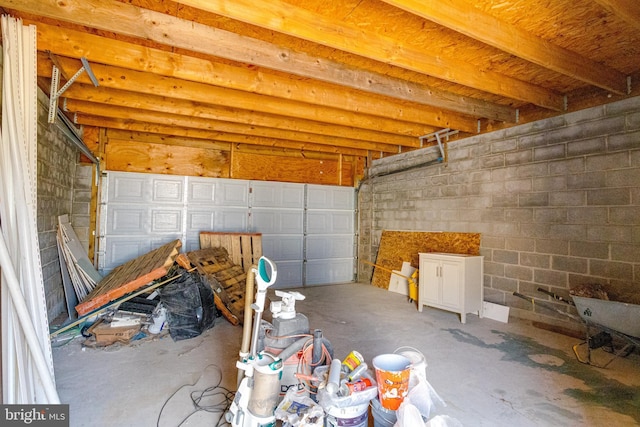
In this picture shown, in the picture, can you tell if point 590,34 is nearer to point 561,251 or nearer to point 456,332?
point 561,251

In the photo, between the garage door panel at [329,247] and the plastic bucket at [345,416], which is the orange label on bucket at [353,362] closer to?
the plastic bucket at [345,416]

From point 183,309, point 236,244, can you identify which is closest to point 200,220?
point 236,244

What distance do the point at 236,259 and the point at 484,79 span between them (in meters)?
4.28

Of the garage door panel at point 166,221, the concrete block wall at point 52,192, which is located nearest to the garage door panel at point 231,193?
the garage door panel at point 166,221

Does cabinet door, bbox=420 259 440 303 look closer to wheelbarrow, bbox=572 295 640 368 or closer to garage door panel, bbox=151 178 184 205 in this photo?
wheelbarrow, bbox=572 295 640 368

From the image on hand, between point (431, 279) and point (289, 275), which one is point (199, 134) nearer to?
point (289, 275)

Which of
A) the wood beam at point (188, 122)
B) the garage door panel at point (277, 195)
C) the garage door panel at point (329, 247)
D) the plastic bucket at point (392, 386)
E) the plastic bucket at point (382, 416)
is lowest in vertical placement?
the plastic bucket at point (382, 416)

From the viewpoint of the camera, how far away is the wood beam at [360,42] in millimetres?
2104

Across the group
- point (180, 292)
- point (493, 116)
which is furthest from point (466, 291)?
point (180, 292)

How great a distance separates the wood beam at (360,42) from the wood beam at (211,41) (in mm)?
472

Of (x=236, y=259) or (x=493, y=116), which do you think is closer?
(x=493, y=116)

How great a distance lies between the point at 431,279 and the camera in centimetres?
434

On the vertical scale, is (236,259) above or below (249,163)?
below

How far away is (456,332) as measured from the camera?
362 cm
